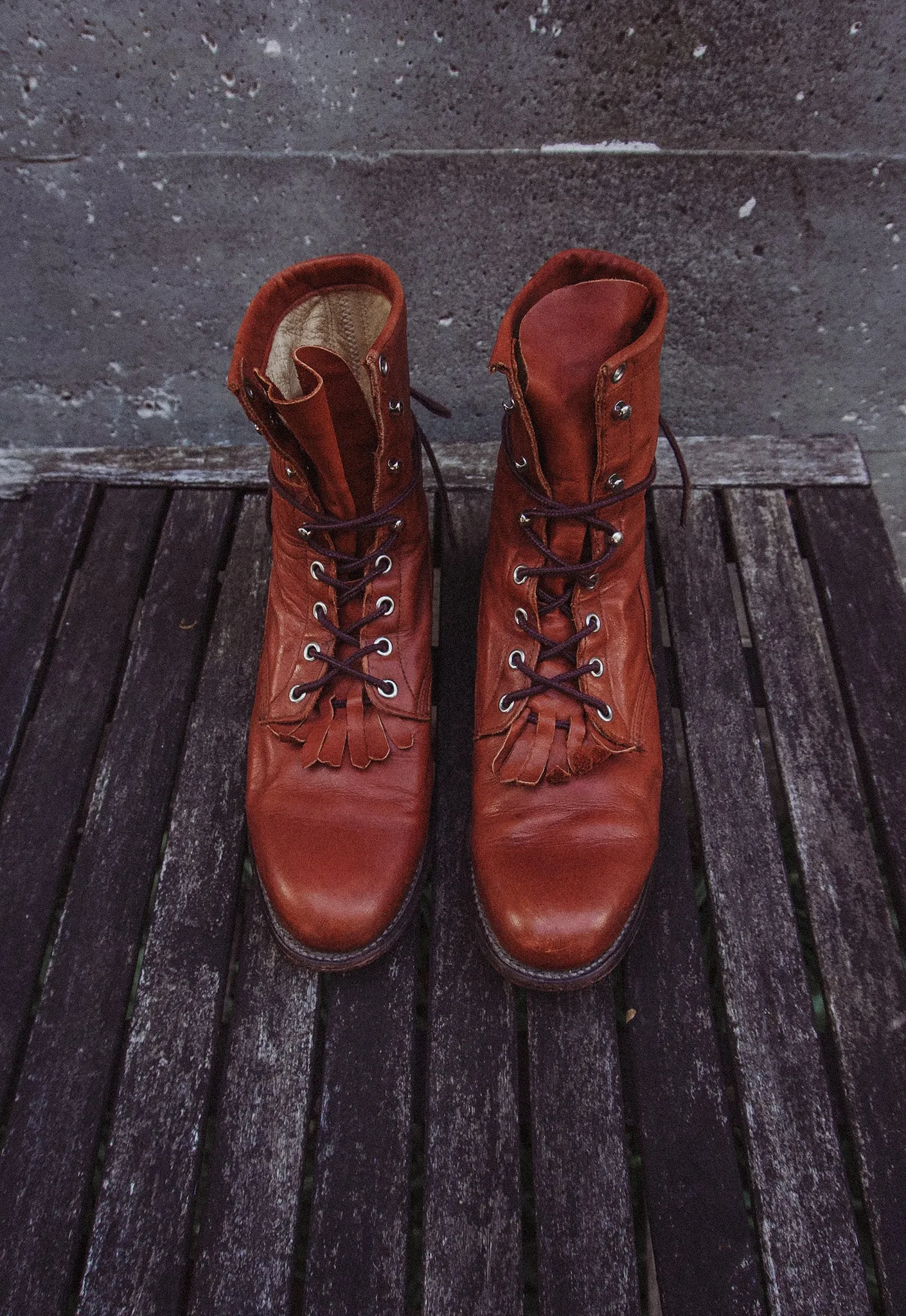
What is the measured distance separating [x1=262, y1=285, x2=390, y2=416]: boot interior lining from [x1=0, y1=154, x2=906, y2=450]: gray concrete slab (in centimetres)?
53

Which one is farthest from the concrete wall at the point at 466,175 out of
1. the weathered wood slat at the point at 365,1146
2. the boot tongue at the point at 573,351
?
the weathered wood slat at the point at 365,1146

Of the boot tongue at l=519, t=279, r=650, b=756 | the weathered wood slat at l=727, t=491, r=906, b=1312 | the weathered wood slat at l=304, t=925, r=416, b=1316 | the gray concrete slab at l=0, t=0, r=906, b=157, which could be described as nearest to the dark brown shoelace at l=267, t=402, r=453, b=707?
the boot tongue at l=519, t=279, r=650, b=756

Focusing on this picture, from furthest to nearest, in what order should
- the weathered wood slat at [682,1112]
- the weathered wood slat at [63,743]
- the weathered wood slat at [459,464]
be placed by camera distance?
the weathered wood slat at [459,464] → the weathered wood slat at [63,743] → the weathered wood slat at [682,1112]

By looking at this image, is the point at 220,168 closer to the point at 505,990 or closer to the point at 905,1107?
the point at 505,990

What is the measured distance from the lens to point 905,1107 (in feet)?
3.40

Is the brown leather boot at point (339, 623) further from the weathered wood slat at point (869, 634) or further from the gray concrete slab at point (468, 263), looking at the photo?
the weathered wood slat at point (869, 634)

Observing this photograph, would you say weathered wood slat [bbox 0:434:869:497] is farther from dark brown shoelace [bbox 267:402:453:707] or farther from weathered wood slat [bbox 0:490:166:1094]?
dark brown shoelace [bbox 267:402:453:707]

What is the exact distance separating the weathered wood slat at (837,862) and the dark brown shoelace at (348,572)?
662mm

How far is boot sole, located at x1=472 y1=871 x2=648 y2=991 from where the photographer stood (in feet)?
3.45

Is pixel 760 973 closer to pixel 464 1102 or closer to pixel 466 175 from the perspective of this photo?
pixel 464 1102

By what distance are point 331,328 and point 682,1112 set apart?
1.18 metres

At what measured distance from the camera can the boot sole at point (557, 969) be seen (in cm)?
105

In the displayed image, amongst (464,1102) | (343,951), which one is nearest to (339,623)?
(343,951)

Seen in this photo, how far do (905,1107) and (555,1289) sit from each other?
0.49 metres
